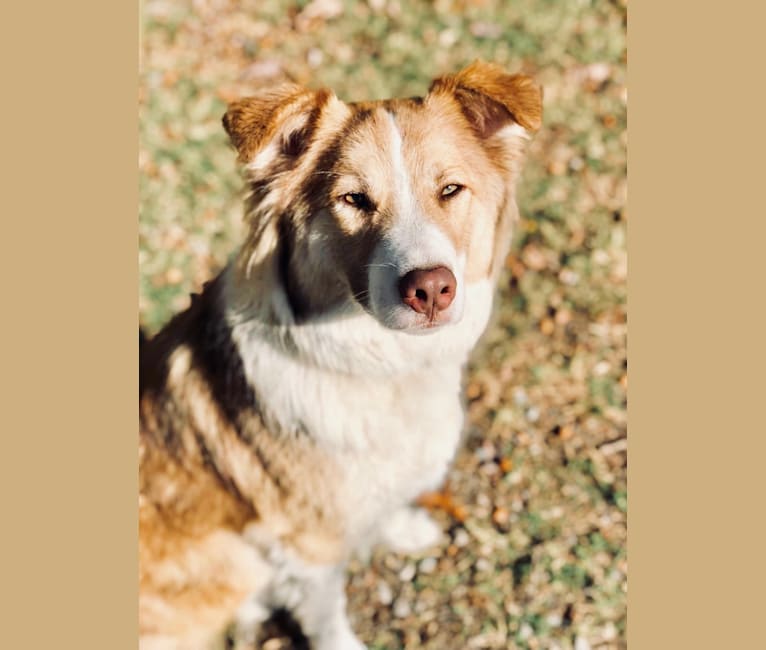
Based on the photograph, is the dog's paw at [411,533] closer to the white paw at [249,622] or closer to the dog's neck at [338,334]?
the white paw at [249,622]

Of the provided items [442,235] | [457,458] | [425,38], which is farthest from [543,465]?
[425,38]

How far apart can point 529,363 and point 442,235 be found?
215 cm

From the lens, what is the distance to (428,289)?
252 cm

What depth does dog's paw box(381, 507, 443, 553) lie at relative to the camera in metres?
4.04

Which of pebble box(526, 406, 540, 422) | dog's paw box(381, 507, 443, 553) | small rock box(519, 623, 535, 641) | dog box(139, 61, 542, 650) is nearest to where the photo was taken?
dog box(139, 61, 542, 650)

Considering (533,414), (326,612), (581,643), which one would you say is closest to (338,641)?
(326,612)

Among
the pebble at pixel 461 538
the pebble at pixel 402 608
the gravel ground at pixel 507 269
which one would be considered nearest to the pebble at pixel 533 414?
the gravel ground at pixel 507 269

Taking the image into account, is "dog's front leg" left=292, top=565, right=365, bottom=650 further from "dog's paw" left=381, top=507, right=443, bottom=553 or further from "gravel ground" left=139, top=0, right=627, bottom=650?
"dog's paw" left=381, top=507, right=443, bottom=553

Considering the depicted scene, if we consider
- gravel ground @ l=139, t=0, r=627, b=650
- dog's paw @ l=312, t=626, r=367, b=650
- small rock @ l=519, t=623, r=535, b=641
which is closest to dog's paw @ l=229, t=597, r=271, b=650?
gravel ground @ l=139, t=0, r=627, b=650

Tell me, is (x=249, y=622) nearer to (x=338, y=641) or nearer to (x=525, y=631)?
(x=338, y=641)

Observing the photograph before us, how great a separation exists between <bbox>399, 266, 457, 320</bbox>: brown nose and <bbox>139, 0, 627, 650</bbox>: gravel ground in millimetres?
1879

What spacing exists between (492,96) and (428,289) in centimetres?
76

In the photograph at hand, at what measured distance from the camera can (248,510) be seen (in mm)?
3248

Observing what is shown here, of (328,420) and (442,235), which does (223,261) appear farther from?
(442,235)
